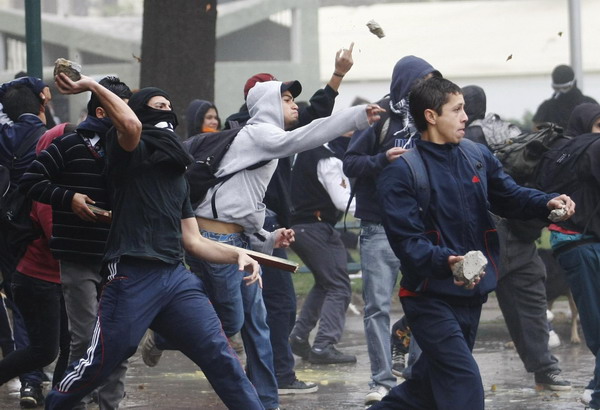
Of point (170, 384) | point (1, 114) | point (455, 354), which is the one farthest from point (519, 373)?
point (1, 114)

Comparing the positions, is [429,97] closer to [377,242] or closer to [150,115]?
[150,115]

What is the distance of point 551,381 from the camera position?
8328mm

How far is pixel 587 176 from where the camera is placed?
7.51 meters

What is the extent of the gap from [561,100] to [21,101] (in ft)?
22.6

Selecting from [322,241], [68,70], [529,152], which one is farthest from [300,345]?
[68,70]

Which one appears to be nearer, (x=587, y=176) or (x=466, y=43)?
(x=587, y=176)

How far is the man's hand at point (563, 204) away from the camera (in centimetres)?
579

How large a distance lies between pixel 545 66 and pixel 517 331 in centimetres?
3252

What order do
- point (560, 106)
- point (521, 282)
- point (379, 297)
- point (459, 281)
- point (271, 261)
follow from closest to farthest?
point (459, 281), point (271, 261), point (379, 297), point (521, 282), point (560, 106)

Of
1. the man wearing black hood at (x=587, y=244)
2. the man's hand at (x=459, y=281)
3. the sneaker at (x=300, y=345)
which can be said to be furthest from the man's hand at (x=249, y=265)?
the sneaker at (x=300, y=345)

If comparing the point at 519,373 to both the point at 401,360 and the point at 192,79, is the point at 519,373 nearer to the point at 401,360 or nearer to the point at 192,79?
the point at 401,360

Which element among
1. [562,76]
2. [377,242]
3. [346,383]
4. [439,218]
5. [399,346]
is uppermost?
[562,76]

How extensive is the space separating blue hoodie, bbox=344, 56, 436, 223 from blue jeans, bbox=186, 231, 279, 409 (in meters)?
1.01

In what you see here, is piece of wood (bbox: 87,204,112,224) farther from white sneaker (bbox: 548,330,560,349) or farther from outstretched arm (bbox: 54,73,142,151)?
white sneaker (bbox: 548,330,560,349)
